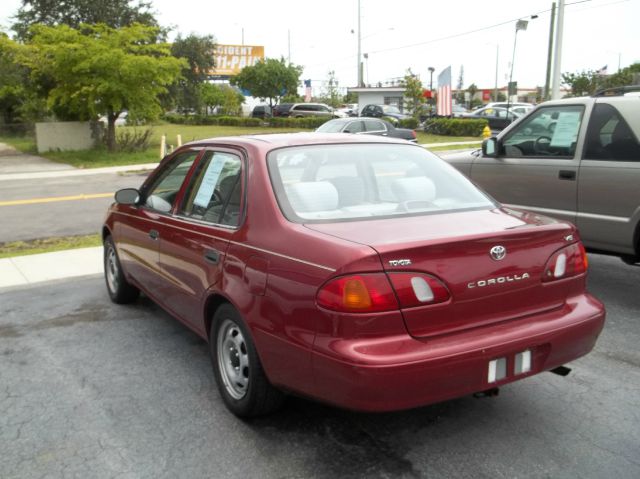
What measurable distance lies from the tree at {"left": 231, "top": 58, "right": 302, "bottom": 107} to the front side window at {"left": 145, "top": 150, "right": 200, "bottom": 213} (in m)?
52.8

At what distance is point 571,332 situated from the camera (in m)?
3.31

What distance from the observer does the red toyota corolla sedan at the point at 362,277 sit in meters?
2.88

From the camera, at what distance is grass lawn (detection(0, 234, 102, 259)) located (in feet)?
28.6

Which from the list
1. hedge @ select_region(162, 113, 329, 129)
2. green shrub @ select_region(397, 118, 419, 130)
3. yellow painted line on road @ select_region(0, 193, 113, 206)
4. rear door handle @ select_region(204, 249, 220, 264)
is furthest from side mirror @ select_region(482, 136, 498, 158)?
hedge @ select_region(162, 113, 329, 129)

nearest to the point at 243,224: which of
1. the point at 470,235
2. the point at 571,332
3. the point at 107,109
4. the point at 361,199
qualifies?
the point at 361,199

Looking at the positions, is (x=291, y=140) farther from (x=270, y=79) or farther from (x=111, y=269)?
(x=270, y=79)

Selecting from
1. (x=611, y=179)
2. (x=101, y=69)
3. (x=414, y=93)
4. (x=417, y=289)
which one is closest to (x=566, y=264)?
(x=417, y=289)

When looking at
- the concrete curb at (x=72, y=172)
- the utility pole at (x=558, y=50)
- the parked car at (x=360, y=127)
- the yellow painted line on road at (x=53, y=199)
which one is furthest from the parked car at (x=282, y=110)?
the yellow painted line on road at (x=53, y=199)

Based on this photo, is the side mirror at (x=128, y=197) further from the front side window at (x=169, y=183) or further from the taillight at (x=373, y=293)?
the taillight at (x=373, y=293)

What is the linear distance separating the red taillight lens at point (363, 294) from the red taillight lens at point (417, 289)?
1.6 inches

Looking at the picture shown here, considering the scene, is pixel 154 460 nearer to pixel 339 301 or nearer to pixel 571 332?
pixel 339 301

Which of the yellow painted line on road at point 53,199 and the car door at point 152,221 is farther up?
the car door at point 152,221

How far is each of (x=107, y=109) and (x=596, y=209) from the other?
21.2m

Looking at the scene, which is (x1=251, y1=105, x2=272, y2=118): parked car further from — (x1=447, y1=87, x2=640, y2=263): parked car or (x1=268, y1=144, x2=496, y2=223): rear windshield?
(x1=268, y1=144, x2=496, y2=223): rear windshield
